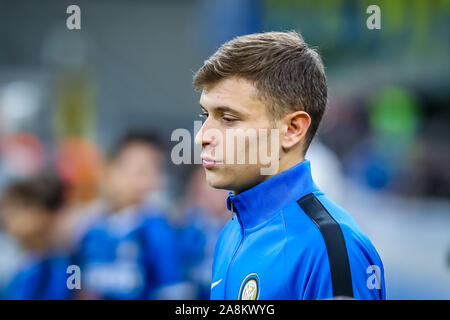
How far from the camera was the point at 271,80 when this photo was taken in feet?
7.05

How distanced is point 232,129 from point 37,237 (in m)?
2.97

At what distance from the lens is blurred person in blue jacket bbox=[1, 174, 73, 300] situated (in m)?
4.55

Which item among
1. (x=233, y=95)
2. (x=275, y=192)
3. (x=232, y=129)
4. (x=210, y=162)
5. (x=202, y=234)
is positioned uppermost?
(x=233, y=95)

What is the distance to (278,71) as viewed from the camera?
7.11 ft

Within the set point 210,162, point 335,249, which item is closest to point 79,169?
point 210,162

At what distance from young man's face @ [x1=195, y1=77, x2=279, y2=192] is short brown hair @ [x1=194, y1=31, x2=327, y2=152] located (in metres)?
0.03

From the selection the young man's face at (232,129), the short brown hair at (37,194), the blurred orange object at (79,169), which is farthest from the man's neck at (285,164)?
the blurred orange object at (79,169)

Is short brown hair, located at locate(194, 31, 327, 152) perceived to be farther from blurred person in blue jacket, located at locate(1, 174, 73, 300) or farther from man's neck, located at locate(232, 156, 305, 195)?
blurred person in blue jacket, located at locate(1, 174, 73, 300)

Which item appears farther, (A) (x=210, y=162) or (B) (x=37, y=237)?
(B) (x=37, y=237)

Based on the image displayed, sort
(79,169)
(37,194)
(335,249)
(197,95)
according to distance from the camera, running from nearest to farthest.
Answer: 1. (335,249)
2. (37,194)
3. (79,169)
4. (197,95)

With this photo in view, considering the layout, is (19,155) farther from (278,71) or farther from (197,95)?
(278,71)

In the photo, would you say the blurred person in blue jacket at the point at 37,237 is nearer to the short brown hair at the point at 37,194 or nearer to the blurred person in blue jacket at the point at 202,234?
the short brown hair at the point at 37,194

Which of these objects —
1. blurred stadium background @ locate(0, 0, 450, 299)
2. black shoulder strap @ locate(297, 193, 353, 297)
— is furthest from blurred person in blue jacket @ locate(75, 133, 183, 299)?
black shoulder strap @ locate(297, 193, 353, 297)

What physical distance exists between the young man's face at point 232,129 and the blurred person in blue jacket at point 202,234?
3.35 metres
